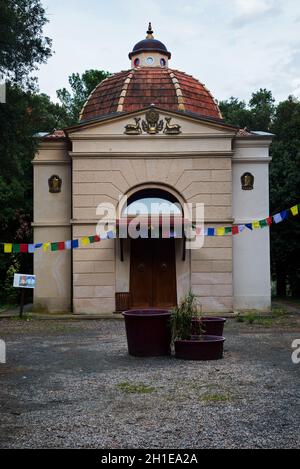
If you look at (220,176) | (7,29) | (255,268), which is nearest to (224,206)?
(220,176)

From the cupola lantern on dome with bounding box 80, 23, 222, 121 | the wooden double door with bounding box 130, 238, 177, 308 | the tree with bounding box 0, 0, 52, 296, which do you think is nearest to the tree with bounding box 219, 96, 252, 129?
the cupola lantern on dome with bounding box 80, 23, 222, 121

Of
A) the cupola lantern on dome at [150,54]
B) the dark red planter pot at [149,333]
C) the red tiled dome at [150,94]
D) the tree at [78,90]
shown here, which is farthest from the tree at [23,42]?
the tree at [78,90]

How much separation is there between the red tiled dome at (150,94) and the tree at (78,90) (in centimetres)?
1391

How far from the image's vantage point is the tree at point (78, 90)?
127ft

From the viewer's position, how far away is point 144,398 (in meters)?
8.17

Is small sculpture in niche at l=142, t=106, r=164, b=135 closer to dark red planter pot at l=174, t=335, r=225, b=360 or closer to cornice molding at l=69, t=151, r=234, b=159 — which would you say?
cornice molding at l=69, t=151, r=234, b=159

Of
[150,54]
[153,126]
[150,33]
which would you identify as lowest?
[153,126]

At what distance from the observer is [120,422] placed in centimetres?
688

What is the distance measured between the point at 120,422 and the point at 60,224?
1490 centimetres

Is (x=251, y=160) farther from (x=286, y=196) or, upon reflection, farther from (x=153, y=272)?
(x=286, y=196)

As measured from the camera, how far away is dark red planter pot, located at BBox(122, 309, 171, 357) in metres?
11.5

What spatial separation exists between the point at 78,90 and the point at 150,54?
1565 centimetres

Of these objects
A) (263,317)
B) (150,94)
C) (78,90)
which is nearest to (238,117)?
(78,90)

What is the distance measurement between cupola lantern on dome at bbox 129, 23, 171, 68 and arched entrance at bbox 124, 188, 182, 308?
767 cm
